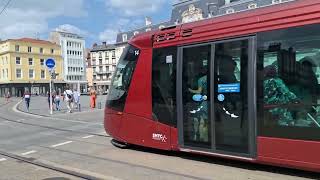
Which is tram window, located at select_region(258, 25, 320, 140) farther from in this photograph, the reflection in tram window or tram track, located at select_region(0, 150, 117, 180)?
tram track, located at select_region(0, 150, 117, 180)

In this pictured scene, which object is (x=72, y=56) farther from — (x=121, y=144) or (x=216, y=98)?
(x=216, y=98)

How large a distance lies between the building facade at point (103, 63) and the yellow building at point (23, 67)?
22.1 metres

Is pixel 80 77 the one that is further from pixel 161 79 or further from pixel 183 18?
pixel 161 79

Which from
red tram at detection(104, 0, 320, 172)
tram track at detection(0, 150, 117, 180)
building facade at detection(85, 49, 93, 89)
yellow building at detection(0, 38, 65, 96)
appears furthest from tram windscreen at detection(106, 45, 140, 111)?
building facade at detection(85, 49, 93, 89)

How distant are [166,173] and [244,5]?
6692 cm

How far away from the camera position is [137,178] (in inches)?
313

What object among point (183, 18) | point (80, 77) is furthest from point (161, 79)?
point (80, 77)

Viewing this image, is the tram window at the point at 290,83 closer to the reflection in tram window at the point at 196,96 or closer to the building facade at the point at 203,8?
the reflection in tram window at the point at 196,96

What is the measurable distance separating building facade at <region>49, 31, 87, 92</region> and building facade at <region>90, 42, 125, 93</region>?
4.59 m

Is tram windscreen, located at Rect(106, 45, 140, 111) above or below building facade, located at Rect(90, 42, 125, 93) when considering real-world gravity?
below

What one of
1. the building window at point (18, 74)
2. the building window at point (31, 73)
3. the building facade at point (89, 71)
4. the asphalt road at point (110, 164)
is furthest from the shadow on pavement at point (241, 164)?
the building facade at point (89, 71)

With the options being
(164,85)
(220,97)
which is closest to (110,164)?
(164,85)

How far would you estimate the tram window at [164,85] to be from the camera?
9539 millimetres

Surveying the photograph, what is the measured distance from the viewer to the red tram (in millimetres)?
7242
